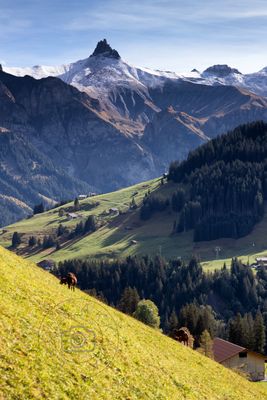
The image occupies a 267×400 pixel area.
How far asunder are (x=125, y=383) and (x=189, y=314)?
99730mm

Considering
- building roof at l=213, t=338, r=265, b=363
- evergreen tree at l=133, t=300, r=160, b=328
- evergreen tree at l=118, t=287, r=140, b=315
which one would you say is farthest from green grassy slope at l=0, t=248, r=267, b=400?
evergreen tree at l=118, t=287, r=140, b=315

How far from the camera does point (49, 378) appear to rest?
32344 mm

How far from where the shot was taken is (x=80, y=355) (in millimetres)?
36812

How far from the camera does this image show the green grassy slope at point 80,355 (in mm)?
32281

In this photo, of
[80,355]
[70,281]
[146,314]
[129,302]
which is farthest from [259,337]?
[80,355]

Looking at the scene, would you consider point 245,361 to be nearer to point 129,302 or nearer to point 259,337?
point 259,337

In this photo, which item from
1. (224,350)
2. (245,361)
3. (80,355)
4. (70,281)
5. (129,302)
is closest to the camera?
(80,355)

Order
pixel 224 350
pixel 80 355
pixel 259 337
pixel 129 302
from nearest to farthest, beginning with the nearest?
1. pixel 80 355
2. pixel 224 350
3. pixel 259 337
4. pixel 129 302

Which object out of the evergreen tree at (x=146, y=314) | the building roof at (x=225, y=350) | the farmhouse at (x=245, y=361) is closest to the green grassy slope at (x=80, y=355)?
the farmhouse at (x=245, y=361)

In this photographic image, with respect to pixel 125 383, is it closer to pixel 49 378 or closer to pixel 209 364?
pixel 49 378

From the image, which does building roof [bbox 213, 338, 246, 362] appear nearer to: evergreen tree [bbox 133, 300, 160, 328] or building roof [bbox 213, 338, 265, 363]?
building roof [bbox 213, 338, 265, 363]

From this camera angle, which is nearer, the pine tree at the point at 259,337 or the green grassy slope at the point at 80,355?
the green grassy slope at the point at 80,355

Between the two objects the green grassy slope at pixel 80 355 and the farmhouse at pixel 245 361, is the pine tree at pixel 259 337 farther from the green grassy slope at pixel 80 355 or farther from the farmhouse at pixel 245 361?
the green grassy slope at pixel 80 355

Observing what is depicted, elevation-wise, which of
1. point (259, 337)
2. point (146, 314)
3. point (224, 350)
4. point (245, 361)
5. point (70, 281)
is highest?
point (70, 281)
